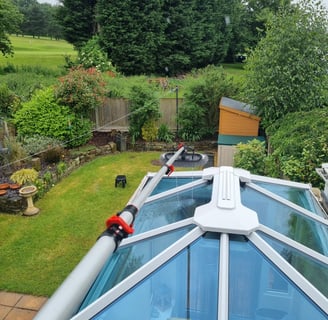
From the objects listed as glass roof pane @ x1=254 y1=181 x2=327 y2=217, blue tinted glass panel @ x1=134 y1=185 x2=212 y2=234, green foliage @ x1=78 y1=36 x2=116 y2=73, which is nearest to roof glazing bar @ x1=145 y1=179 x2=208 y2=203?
blue tinted glass panel @ x1=134 y1=185 x2=212 y2=234

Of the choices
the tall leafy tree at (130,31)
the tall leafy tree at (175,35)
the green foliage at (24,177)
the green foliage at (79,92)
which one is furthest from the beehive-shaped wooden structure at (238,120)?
the tall leafy tree at (175,35)

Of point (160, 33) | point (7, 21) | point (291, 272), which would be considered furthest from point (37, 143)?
point (7, 21)

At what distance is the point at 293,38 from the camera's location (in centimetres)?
791

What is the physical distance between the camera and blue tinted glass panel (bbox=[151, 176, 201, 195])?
11.7 ft

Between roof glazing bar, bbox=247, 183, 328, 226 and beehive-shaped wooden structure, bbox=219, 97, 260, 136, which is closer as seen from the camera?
roof glazing bar, bbox=247, 183, 328, 226

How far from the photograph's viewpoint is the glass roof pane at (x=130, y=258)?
6.77 ft

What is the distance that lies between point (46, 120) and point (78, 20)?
1411 centimetres

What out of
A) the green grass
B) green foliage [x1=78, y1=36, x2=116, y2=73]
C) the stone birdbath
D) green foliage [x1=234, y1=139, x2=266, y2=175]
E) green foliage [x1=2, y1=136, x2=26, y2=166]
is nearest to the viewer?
the green grass

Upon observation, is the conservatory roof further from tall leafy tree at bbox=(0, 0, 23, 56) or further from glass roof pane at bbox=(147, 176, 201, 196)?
tall leafy tree at bbox=(0, 0, 23, 56)

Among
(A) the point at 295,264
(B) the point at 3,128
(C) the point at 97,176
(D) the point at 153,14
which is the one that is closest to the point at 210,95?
(C) the point at 97,176

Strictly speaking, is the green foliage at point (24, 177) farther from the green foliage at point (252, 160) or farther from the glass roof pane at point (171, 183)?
the green foliage at point (252, 160)

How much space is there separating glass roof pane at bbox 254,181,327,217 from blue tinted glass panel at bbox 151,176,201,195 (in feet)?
2.59

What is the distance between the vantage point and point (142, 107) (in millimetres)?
10828

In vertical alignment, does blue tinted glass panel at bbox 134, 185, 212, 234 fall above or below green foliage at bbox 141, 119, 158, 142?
above
